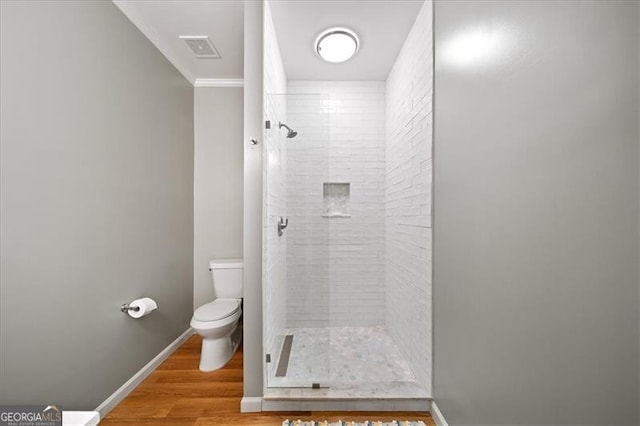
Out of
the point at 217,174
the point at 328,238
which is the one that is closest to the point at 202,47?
the point at 217,174

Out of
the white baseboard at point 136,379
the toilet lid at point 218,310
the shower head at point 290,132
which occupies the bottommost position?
the white baseboard at point 136,379

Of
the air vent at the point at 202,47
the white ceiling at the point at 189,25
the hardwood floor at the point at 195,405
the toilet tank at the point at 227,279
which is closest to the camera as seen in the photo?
the hardwood floor at the point at 195,405

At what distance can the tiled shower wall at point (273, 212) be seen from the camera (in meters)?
1.82

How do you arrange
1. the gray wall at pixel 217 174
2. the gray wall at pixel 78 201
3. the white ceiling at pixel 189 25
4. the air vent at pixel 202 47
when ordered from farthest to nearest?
the gray wall at pixel 217 174
the air vent at pixel 202 47
the white ceiling at pixel 189 25
the gray wall at pixel 78 201

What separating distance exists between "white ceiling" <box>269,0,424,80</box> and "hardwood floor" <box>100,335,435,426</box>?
2.53 m

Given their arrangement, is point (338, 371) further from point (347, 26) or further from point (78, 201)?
point (347, 26)

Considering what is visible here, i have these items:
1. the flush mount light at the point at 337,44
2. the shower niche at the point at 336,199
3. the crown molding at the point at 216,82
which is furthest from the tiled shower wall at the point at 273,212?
the crown molding at the point at 216,82

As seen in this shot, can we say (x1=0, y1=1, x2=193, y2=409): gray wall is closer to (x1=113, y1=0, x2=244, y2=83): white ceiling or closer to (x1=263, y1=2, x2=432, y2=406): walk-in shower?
(x1=113, y1=0, x2=244, y2=83): white ceiling

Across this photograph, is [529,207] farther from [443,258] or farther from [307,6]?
[307,6]

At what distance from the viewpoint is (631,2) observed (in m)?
0.64

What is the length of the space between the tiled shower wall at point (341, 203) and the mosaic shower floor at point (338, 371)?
0.13 metres

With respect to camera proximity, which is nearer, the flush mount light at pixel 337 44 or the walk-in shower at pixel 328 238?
the walk-in shower at pixel 328 238

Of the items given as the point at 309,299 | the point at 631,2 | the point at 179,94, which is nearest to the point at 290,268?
the point at 309,299

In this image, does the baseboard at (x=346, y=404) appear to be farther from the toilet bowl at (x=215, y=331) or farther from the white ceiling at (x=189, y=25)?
the white ceiling at (x=189, y=25)
